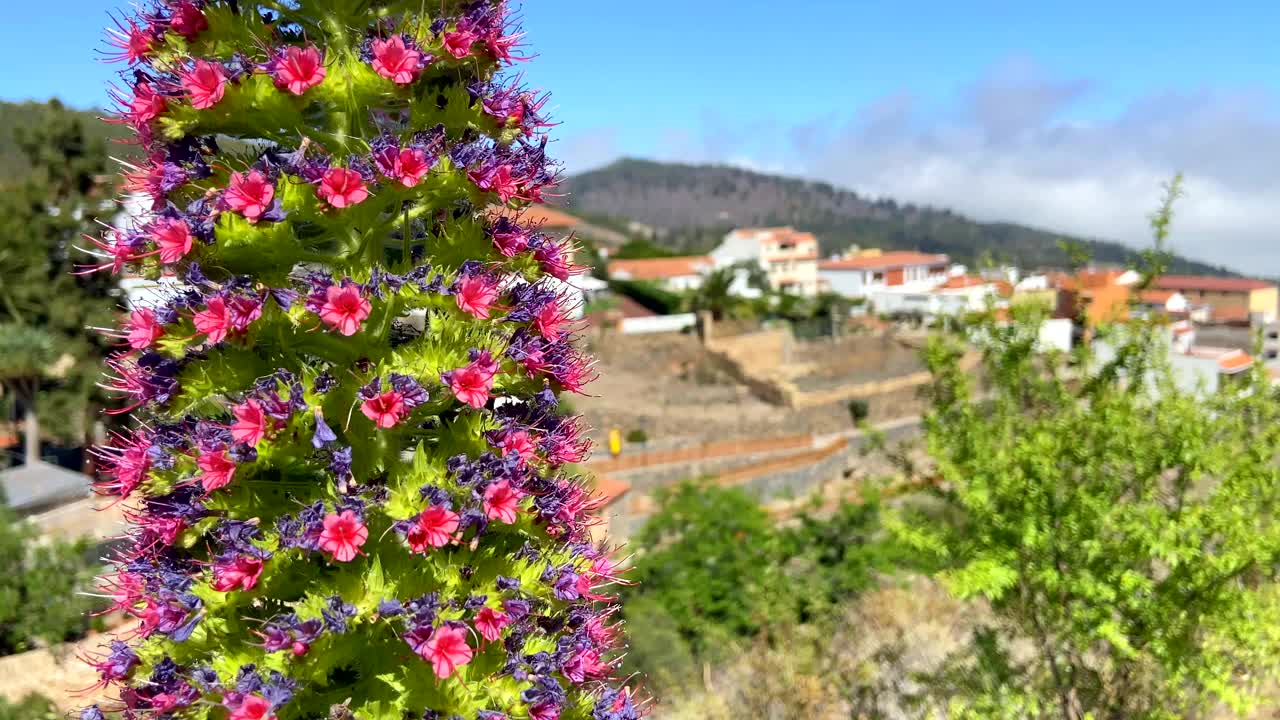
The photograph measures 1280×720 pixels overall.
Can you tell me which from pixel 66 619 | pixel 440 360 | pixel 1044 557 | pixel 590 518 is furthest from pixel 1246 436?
pixel 66 619

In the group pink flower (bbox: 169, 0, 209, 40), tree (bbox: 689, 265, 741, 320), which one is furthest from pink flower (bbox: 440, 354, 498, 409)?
tree (bbox: 689, 265, 741, 320)

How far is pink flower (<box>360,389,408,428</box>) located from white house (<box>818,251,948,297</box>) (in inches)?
3322

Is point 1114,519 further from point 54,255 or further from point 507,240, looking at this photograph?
point 54,255

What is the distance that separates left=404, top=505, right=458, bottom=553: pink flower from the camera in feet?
9.52

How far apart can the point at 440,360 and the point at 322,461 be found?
19.8 inches

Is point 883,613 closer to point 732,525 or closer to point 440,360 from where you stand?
point 732,525

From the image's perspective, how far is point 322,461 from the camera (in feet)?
10.1

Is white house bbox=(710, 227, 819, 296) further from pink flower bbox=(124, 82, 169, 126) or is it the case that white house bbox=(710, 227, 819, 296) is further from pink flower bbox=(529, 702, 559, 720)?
pink flower bbox=(124, 82, 169, 126)

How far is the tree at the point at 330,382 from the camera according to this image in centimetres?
292

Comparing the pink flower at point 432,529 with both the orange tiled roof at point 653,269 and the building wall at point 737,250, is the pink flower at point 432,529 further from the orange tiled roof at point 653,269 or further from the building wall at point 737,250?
the building wall at point 737,250

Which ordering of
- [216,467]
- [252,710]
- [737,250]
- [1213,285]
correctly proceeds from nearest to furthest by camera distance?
[252,710]
[216,467]
[1213,285]
[737,250]

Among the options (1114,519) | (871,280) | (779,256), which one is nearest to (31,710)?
(1114,519)

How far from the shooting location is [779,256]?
Answer: 9019 cm

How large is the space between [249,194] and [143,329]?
557 millimetres
